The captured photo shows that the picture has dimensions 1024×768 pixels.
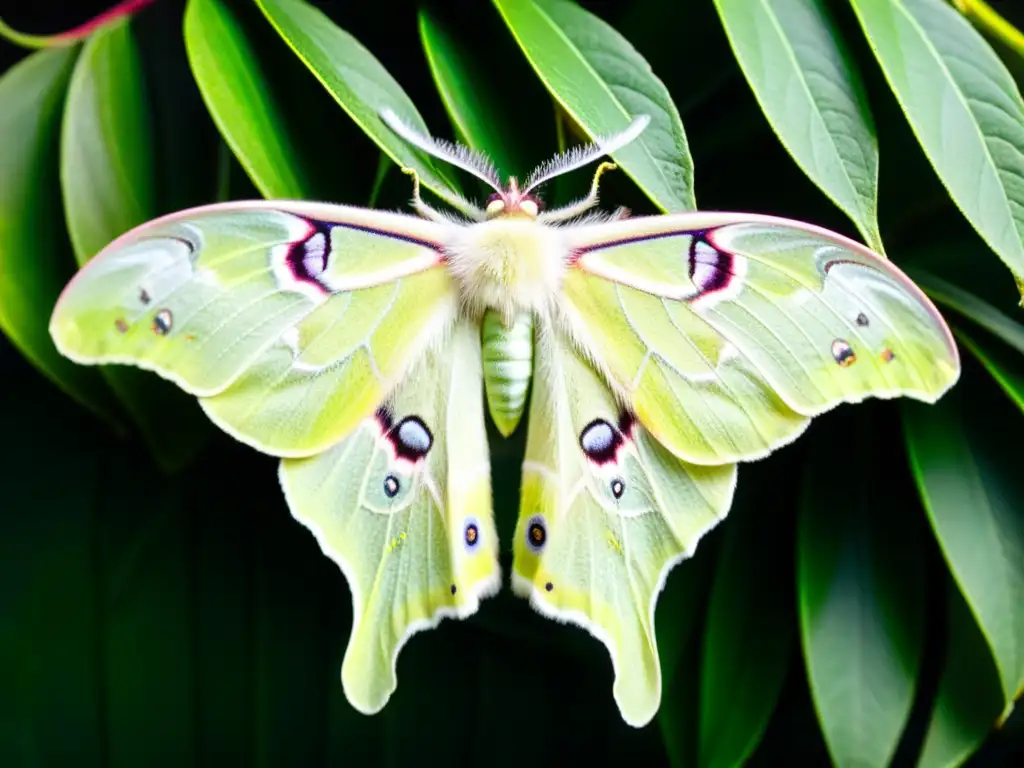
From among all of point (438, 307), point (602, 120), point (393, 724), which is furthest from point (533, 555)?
point (393, 724)

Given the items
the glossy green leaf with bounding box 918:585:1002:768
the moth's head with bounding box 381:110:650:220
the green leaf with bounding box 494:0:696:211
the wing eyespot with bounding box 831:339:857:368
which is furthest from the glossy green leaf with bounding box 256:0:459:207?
the glossy green leaf with bounding box 918:585:1002:768

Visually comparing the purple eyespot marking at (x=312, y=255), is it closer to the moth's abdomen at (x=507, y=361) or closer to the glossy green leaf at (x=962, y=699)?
the moth's abdomen at (x=507, y=361)

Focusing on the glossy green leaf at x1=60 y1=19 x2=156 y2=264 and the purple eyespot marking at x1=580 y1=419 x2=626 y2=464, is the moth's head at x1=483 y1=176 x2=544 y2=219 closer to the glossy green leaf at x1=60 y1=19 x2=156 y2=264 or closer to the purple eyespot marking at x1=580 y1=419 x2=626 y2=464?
the purple eyespot marking at x1=580 y1=419 x2=626 y2=464

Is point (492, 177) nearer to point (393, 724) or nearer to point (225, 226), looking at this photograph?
point (225, 226)

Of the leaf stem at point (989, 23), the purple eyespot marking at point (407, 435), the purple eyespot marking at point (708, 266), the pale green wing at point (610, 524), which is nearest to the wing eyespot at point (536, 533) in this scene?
the pale green wing at point (610, 524)

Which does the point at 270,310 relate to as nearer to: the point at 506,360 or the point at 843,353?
the point at 506,360

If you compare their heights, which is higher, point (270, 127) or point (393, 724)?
point (270, 127)

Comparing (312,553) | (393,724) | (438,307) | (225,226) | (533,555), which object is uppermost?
(225,226)

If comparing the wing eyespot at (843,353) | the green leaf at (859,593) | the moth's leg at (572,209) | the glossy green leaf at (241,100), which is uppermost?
the glossy green leaf at (241,100)
